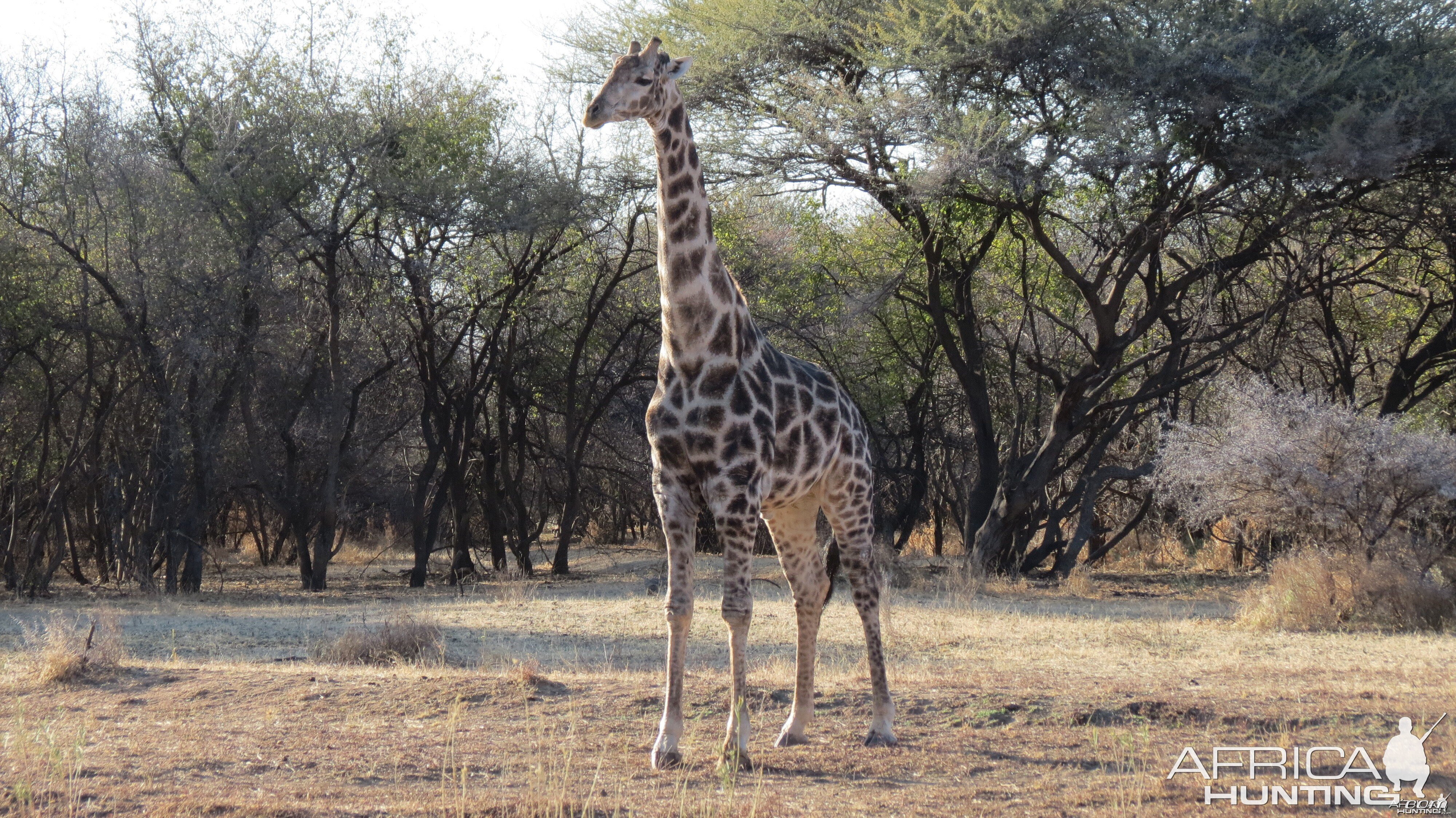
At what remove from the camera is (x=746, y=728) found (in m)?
5.67

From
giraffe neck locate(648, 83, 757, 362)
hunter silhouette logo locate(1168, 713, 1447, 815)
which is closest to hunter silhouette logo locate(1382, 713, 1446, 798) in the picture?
hunter silhouette logo locate(1168, 713, 1447, 815)

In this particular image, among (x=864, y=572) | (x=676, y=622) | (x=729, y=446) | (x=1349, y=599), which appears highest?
(x=729, y=446)

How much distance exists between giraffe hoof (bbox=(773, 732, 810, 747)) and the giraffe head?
3417 mm

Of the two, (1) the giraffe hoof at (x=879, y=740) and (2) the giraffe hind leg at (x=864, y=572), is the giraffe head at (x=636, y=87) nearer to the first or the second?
(2) the giraffe hind leg at (x=864, y=572)

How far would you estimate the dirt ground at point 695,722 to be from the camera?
15.9 ft

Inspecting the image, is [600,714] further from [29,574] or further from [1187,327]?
[29,574]

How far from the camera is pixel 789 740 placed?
6.24m

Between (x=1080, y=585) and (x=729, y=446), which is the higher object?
(x=729, y=446)

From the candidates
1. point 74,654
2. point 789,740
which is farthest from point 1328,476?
point 74,654

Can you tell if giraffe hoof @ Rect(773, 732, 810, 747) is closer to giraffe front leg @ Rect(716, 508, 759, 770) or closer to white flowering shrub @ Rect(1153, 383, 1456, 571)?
giraffe front leg @ Rect(716, 508, 759, 770)

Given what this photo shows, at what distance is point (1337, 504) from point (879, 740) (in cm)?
807

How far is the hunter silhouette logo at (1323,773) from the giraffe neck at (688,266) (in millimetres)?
3056

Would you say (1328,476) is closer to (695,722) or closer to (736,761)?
(695,722)

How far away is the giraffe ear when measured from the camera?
603 centimetres
